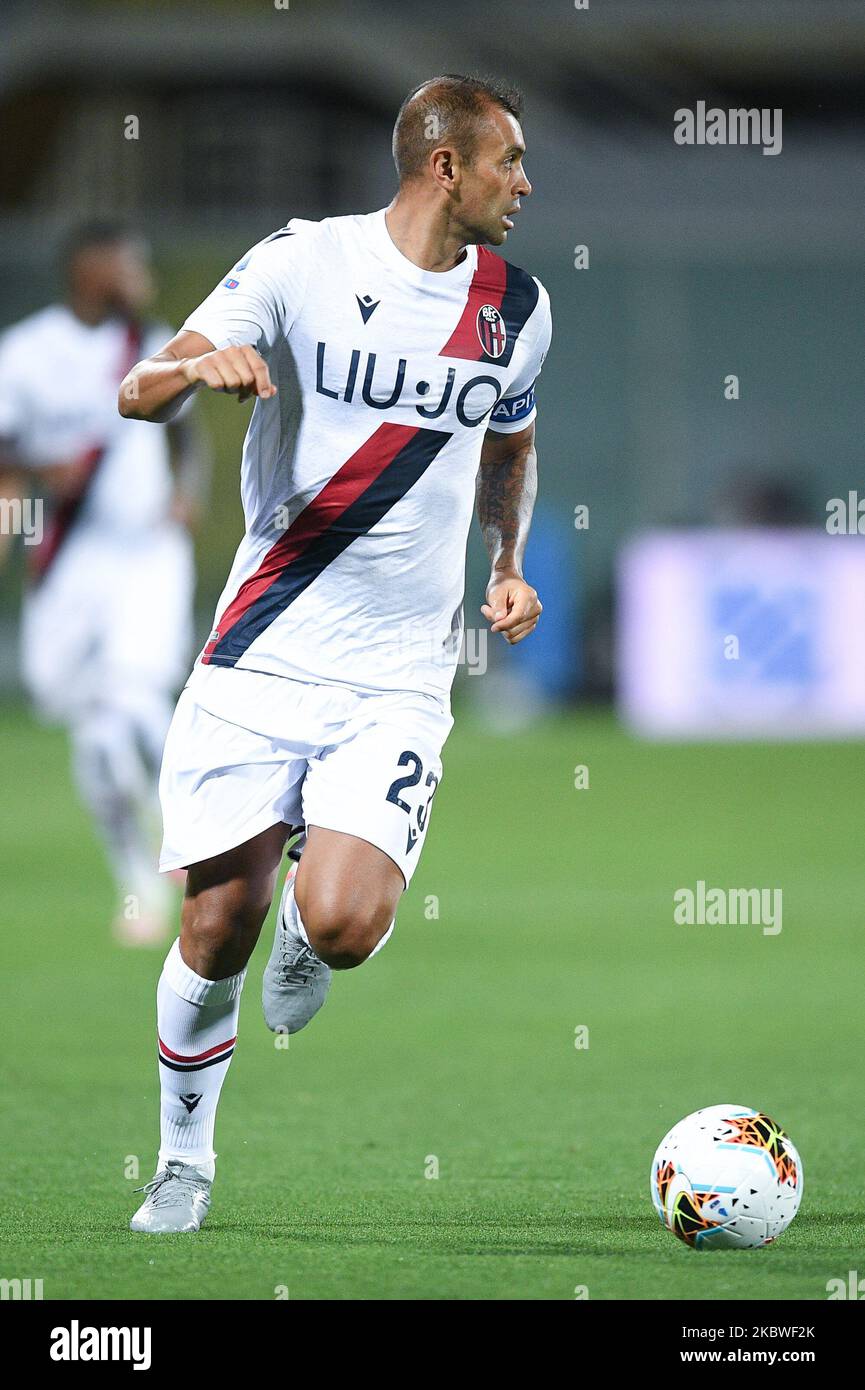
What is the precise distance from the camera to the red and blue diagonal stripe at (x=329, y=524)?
5051mm

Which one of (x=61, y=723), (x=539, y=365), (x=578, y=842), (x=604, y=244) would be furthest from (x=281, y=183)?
(x=539, y=365)

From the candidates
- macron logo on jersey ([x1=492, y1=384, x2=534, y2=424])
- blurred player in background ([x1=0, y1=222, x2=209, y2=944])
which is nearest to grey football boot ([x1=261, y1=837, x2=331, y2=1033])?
macron logo on jersey ([x1=492, y1=384, x2=534, y2=424])

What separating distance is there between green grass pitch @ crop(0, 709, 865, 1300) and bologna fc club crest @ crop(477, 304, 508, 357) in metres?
1.91

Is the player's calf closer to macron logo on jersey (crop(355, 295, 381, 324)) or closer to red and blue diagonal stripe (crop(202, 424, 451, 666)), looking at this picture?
red and blue diagonal stripe (crop(202, 424, 451, 666))

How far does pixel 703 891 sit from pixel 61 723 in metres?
10.8

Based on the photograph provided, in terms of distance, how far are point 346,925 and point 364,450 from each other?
1027 millimetres

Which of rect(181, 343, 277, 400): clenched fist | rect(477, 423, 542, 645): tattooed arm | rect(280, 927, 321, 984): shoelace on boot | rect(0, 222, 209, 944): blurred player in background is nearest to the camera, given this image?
rect(181, 343, 277, 400): clenched fist

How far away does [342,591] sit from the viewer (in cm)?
512

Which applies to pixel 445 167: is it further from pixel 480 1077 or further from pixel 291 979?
pixel 480 1077

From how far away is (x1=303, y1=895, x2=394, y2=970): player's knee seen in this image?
4.89 metres

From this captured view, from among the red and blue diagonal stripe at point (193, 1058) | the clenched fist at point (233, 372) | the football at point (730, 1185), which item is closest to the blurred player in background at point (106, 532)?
the red and blue diagonal stripe at point (193, 1058)

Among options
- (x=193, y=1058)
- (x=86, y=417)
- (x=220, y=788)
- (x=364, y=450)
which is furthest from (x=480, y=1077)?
(x=86, y=417)

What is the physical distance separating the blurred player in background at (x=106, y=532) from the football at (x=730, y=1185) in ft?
16.4

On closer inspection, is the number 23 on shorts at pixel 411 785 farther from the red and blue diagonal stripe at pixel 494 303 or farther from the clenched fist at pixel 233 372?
the clenched fist at pixel 233 372
